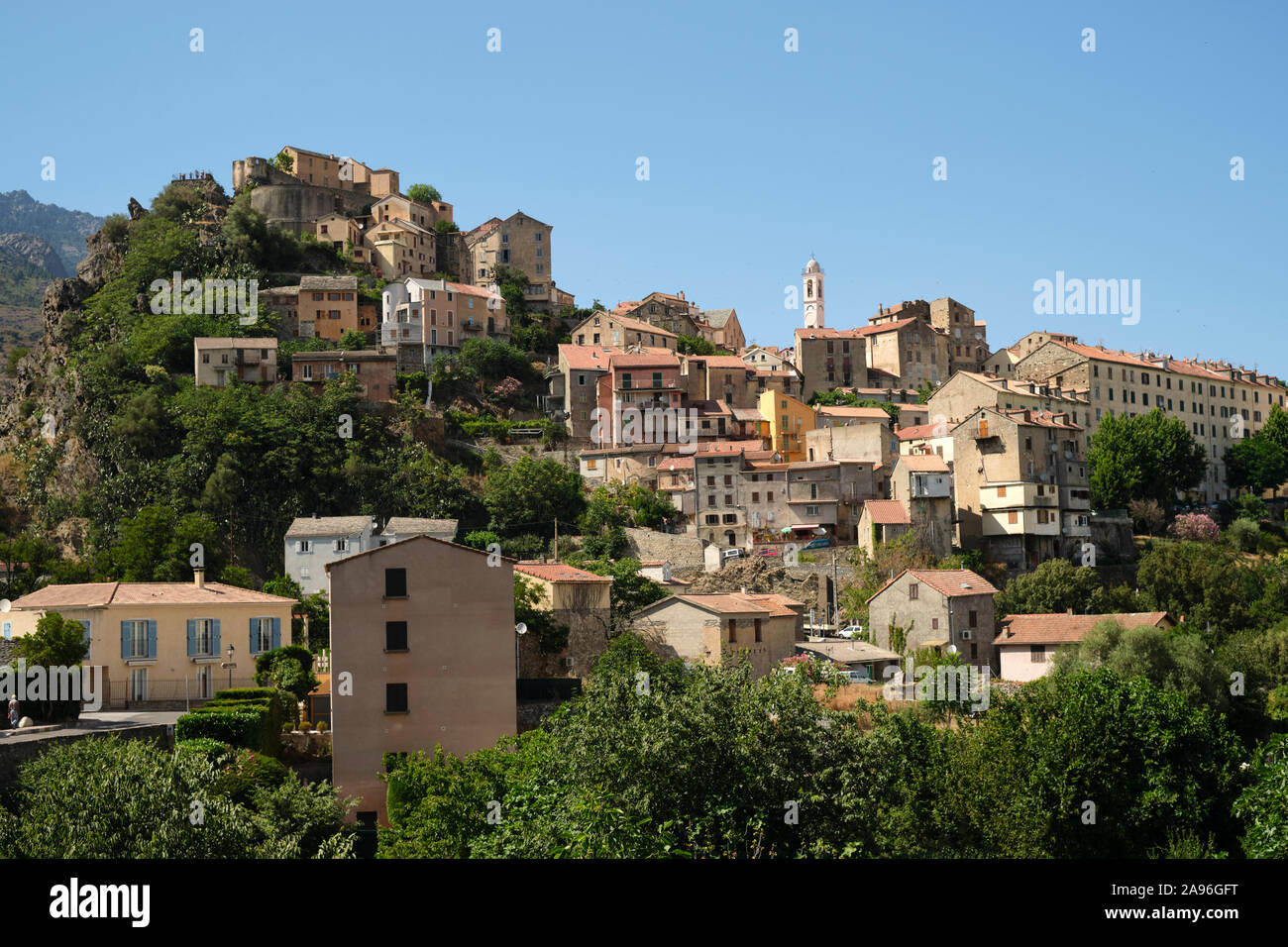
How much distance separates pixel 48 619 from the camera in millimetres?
37281

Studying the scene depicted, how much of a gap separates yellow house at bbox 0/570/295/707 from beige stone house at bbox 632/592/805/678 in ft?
54.5

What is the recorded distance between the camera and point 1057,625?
2308 inches

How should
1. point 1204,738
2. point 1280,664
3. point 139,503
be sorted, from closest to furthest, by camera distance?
point 1204,738 → point 1280,664 → point 139,503

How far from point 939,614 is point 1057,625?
524cm

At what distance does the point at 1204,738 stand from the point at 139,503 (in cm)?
5601

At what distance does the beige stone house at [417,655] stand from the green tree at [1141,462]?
182 feet

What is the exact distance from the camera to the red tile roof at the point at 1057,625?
187 ft

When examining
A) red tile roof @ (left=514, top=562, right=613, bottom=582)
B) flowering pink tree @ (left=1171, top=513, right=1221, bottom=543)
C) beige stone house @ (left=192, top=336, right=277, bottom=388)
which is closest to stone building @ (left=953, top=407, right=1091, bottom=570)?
flowering pink tree @ (left=1171, top=513, right=1221, bottom=543)

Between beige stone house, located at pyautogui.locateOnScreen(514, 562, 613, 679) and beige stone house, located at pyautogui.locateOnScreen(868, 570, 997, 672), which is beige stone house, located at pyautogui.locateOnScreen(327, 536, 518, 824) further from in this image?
beige stone house, located at pyautogui.locateOnScreen(868, 570, 997, 672)

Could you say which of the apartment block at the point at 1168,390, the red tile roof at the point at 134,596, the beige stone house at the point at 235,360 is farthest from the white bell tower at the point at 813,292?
the red tile roof at the point at 134,596

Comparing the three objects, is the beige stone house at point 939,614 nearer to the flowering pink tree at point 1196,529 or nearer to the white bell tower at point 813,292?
the flowering pink tree at point 1196,529
